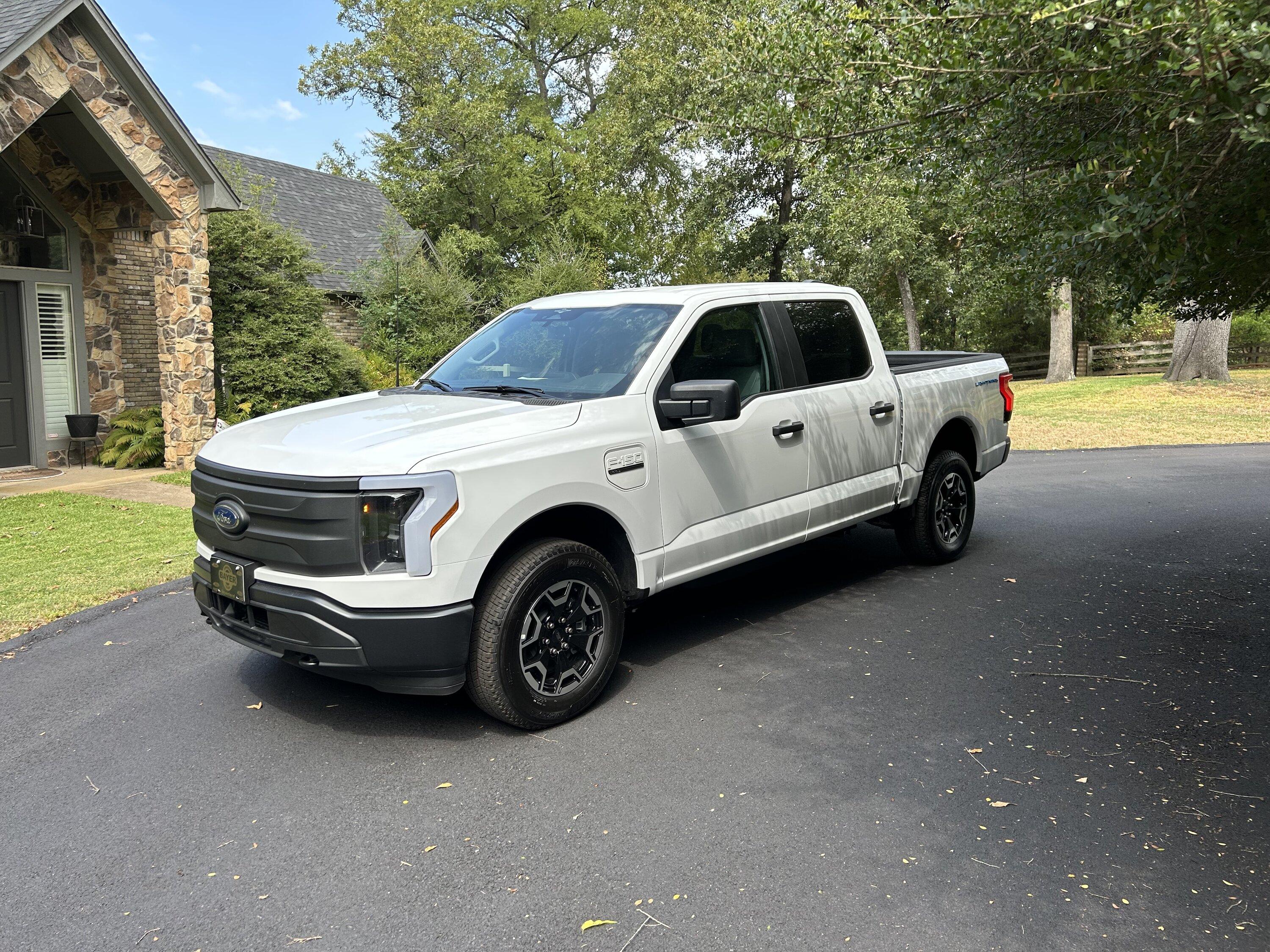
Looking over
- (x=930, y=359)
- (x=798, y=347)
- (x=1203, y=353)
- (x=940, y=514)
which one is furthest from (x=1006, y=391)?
(x=1203, y=353)

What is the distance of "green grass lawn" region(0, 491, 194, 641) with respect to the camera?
6.85 metres

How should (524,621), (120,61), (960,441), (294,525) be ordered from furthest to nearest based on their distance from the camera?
(120,61)
(960,441)
(524,621)
(294,525)

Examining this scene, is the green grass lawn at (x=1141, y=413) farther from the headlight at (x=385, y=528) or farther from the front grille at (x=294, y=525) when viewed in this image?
the front grille at (x=294, y=525)

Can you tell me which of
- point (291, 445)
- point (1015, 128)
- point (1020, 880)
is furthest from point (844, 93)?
point (1020, 880)

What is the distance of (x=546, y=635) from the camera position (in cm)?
441

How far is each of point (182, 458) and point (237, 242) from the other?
3.83 meters

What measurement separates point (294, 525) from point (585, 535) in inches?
55.4

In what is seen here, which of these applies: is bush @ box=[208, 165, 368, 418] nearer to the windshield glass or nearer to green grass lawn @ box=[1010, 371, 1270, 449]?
the windshield glass

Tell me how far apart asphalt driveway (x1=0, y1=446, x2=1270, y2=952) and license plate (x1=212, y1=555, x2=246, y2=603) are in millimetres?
669

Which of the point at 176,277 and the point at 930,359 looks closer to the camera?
the point at 930,359

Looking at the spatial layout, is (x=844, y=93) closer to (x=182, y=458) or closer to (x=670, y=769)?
(x=670, y=769)

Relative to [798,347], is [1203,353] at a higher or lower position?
higher

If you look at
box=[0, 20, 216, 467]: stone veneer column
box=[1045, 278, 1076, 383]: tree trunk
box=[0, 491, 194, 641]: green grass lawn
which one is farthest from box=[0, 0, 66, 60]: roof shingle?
box=[1045, 278, 1076, 383]: tree trunk

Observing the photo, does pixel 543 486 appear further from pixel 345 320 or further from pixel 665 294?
pixel 345 320
